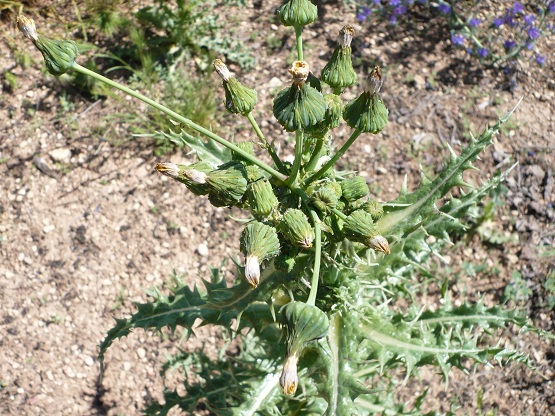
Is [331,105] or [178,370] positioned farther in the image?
[178,370]

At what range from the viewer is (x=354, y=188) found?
8.11 ft

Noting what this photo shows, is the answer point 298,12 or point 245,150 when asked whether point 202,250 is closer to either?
point 245,150

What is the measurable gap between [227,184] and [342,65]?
671mm

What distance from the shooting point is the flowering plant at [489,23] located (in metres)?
5.49

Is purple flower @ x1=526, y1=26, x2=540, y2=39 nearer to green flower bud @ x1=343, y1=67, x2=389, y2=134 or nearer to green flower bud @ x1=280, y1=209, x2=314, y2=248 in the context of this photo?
green flower bud @ x1=343, y1=67, x2=389, y2=134

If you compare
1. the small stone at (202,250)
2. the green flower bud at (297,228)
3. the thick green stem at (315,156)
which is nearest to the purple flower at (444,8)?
the small stone at (202,250)

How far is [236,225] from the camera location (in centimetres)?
491

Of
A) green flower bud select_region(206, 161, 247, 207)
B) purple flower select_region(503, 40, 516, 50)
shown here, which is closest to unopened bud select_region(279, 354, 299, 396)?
green flower bud select_region(206, 161, 247, 207)

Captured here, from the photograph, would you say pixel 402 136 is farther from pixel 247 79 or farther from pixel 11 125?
pixel 11 125

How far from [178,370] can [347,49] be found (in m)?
3.01

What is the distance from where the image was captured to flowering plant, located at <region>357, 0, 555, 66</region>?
5.49m

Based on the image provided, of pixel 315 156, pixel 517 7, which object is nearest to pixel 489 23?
pixel 517 7

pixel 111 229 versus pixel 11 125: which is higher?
pixel 11 125

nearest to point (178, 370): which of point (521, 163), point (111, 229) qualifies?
point (111, 229)
